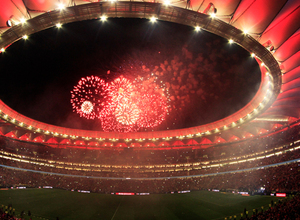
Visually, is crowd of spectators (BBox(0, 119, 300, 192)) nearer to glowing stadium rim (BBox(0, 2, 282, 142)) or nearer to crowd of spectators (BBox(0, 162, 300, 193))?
crowd of spectators (BBox(0, 162, 300, 193))

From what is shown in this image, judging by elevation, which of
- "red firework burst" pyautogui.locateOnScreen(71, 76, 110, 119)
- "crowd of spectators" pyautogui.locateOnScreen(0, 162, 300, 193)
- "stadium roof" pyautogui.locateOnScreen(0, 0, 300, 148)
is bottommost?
"crowd of spectators" pyautogui.locateOnScreen(0, 162, 300, 193)

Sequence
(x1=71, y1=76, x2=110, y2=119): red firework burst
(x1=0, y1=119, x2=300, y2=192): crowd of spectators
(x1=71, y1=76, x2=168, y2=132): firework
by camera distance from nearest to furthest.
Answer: (x1=71, y1=76, x2=168, y2=132): firework → (x1=71, y1=76, x2=110, y2=119): red firework burst → (x1=0, y1=119, x2=300, y2=192): crowd of spectators

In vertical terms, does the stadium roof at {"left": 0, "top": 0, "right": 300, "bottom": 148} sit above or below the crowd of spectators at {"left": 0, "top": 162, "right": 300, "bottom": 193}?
above

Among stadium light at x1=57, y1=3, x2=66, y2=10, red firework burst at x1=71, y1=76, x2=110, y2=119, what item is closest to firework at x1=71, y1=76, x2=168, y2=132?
red firework burst at x1=71, y1=76, x2=110, y2=119

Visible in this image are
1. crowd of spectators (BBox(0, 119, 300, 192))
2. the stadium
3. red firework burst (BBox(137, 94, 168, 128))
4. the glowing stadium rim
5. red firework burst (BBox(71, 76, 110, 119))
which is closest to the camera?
the glowing stadium rim

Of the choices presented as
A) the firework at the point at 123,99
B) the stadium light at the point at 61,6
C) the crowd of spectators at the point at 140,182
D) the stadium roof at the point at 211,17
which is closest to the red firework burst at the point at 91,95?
the firework at the point at 123,99

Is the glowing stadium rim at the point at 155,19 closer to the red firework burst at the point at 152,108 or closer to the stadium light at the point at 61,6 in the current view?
the stadium light at the point at 61,6
